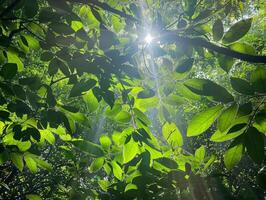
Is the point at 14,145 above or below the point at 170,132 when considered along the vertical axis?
above

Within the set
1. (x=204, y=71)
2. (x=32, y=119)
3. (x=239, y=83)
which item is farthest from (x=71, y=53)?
(x=204, y=71)

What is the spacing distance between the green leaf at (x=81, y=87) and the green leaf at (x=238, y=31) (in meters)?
0.78

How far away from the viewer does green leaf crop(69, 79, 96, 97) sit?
1742 mm

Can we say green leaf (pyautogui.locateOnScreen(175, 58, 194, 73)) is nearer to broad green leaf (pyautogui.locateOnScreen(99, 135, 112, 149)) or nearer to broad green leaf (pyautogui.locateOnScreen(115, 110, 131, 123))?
broad green leaf (pyautogui.locateOnScreen(115, 110, 131, 123))

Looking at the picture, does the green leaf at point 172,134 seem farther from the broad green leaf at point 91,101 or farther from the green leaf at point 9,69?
the green leaf at point 9,69

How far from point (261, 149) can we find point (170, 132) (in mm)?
688

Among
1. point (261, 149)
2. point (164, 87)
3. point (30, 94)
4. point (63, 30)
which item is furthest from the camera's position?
point (30, 94)

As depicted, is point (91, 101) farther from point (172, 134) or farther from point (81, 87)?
point (172, 134)

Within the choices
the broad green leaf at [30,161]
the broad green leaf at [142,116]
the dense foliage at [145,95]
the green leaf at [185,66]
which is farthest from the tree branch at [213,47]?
the broad green leaf at [30,161]

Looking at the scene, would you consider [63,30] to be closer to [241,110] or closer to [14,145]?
[14,145]

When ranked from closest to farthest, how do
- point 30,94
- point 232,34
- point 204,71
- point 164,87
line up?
point 232,34
point 164,87
point 30,94
point 204,71

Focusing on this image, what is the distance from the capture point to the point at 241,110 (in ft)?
4.52

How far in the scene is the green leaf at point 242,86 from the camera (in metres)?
1.34

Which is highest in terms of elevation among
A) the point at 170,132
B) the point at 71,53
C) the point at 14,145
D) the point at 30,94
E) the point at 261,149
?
the point at 71,53
